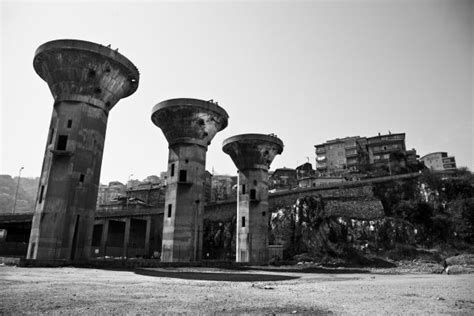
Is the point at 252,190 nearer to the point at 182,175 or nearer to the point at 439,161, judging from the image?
the point at 182,175

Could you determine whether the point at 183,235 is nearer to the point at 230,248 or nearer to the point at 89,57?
the point at 89,57

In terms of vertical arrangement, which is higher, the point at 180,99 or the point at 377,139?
the point at 377,139

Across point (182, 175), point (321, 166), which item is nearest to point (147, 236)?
point (182, 175)

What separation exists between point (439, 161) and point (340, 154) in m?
22.7

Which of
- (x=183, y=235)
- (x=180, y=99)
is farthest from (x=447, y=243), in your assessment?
(x=180, y=99)

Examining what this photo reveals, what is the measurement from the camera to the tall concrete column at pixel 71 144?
18000 mm

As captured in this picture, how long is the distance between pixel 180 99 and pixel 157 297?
64.1ft

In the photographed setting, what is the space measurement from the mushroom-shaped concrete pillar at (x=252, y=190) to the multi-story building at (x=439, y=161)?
52480 millimetres

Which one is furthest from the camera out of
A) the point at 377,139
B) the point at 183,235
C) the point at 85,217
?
the point at 377,139

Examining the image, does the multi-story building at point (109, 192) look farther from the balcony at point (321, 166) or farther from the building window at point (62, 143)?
the building window at point (62, 143)

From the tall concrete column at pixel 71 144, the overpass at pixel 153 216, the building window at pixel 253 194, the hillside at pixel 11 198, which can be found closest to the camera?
the tall concrete column at pixel 71 144

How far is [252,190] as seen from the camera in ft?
106

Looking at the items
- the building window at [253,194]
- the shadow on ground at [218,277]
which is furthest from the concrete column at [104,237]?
the shadow on ground at [218,277]

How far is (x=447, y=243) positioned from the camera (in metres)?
39.0
